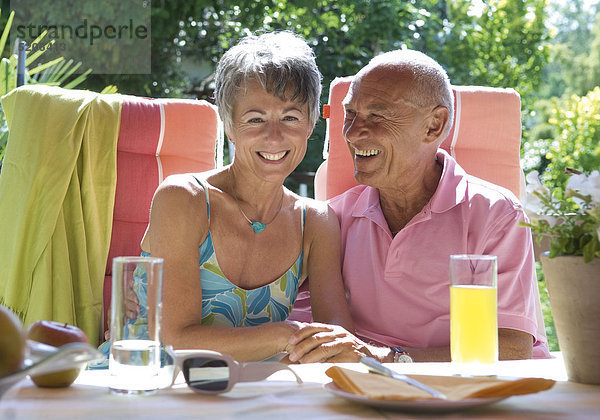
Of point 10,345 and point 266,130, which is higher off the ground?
point 266,130

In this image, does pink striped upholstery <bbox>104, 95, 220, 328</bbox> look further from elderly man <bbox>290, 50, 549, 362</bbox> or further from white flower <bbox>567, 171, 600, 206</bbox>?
white flower <bbox>567, 171, 600, 206</bbox>

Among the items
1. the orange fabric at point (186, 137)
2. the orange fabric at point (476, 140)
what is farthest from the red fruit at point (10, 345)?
the orange fabric at point (476, 140)

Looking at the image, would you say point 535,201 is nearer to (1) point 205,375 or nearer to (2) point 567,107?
(1) point 205,375

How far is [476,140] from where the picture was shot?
254 cm

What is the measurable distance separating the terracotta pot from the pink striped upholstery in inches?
58.9

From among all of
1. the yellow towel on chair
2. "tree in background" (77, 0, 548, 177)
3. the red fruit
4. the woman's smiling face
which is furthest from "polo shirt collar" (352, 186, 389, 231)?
"tree in background" (77, 0, 548, 177)

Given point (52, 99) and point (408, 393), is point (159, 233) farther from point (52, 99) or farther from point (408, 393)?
point (408, 393)

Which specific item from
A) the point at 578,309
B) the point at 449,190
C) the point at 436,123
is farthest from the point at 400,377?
the point at 436,123

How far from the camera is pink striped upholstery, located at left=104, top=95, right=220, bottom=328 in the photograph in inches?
95.4

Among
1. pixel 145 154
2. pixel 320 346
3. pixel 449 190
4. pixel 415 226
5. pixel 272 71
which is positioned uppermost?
pixel 272 71

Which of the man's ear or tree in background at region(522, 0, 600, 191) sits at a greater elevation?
tree in background at region(522, 0, 600, 191)

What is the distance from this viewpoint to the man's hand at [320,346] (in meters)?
1.70

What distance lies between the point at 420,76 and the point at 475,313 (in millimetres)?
1132

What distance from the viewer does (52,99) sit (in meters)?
2.38
